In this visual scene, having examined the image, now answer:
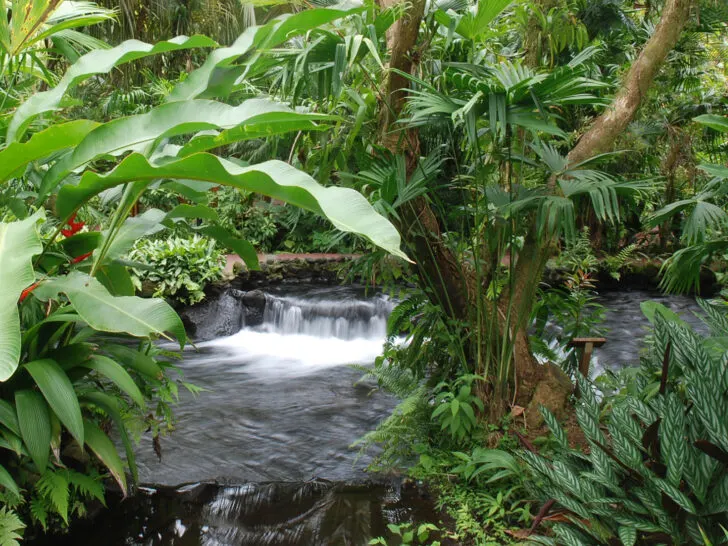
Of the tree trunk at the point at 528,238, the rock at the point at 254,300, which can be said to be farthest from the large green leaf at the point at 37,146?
the rock at the point at 254,300

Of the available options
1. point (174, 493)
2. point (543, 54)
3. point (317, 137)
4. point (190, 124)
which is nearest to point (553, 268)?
point (543, 54)

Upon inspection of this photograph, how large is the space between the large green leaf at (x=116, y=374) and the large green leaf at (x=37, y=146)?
74 centimetres

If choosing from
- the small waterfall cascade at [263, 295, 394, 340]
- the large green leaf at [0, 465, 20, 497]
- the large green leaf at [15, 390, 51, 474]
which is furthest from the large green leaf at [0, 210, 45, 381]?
the small waterfall cascade at [263, 295, 394, 340]

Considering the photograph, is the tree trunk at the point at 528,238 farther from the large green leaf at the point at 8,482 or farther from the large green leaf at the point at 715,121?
the large green leaf at the point at 8,482

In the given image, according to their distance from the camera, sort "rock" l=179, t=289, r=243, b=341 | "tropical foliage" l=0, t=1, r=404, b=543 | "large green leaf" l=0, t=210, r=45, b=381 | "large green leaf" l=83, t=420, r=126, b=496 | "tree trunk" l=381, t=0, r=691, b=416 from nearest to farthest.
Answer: "large green leaf" l=0, t=210, r=45, b=381 → "tropical foliage" l=0, t=1, r=404, b=543 → "large green leaf" l=83, t=420, r=126, b=496 → "tree trunk" l=381, t=0, r=691, b=416 → "rock" l=179, t=289, r=243, b=341

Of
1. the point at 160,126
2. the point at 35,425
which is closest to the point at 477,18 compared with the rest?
the point at 160,126

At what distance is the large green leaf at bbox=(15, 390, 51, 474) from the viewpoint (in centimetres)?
191

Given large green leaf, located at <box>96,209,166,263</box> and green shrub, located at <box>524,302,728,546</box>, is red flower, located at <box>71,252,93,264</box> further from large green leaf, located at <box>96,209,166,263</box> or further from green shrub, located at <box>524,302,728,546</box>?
green shrub, located at <box>524,302,728,546</box>

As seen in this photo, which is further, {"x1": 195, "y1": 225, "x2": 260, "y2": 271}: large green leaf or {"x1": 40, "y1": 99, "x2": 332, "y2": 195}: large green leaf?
{"x1": 195, "y1": 225, "x2": 260, "y2": 271}: large green leaf

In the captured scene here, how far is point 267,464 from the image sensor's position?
3393mm

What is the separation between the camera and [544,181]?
10.6 ft

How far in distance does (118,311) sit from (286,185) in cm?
77

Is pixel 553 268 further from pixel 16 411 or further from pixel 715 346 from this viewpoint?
pixel 16 411

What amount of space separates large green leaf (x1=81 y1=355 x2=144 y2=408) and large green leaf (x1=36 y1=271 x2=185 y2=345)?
0.33 metres
